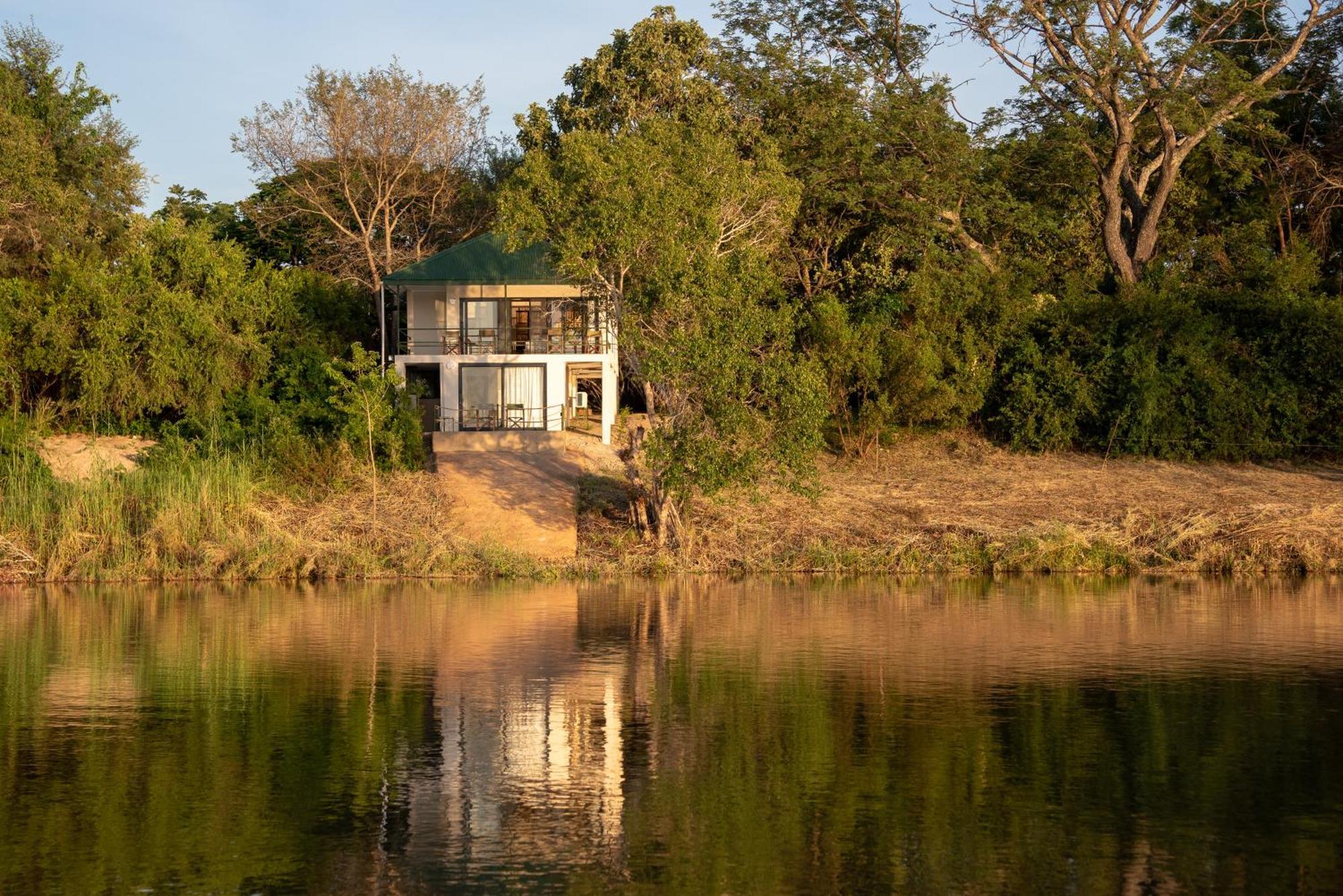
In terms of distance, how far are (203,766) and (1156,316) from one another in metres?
34.7

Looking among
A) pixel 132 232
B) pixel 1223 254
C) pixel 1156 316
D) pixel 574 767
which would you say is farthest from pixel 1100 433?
pixel 574 767

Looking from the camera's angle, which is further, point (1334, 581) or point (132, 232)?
point (132, 232)

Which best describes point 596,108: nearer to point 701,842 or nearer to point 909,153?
point 909,153

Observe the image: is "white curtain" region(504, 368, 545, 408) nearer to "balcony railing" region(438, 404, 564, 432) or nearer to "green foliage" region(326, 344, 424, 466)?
"balcony railing" region(438, 404, 564, 432)

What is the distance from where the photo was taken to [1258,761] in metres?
14.2

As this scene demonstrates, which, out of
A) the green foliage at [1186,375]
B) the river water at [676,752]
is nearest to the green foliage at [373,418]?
the river water at [676,752]

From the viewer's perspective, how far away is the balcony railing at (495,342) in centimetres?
4722

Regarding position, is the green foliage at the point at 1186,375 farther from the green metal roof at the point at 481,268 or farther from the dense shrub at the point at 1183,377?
the green metal roof at the point at 481,268

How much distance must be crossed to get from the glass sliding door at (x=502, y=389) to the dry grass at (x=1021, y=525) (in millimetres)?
10703

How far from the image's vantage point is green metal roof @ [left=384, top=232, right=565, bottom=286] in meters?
46.9

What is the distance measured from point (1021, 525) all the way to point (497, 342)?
19.0 m

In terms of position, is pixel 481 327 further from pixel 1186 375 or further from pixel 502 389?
pixel 1186 375

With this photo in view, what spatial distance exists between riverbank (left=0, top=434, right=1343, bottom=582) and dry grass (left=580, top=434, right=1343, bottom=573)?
1.7 inches

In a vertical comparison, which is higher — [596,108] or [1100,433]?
[596,108]
